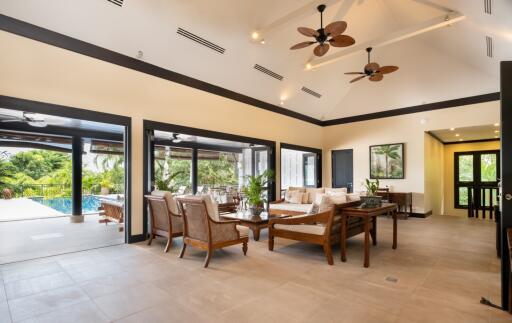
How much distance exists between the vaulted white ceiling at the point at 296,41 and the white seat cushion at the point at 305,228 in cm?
354

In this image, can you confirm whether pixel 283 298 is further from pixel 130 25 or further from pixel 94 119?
pixel 130 25

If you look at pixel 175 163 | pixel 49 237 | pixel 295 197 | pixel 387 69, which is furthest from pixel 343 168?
pixel 49 237

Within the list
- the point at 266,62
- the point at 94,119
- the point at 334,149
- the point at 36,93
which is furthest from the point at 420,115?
the point at 36,93

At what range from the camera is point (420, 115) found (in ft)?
27.5

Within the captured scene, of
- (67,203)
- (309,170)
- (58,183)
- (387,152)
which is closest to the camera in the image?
(387,152)

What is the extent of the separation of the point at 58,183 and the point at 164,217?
7054mm

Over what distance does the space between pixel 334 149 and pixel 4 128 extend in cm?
977

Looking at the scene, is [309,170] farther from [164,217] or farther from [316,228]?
[164,217]

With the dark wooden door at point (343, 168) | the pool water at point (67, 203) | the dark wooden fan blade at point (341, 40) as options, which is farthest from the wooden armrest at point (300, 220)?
the pool water at point (67, 203)

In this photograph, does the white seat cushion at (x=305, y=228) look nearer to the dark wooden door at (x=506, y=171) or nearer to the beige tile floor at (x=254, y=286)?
the beige tile floor at (x=254, y=286)

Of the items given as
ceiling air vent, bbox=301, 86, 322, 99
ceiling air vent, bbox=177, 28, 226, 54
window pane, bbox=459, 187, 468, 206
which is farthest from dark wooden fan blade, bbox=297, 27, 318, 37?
window pane, bbox=459, 187, 468, 206

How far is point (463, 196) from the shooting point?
10.4m

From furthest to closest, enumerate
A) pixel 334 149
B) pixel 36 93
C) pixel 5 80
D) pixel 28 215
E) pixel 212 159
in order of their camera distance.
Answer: pixel 212 159 → pixel 334 149 → pixel 28 215 → pixel 36 93 → pixel 5 80

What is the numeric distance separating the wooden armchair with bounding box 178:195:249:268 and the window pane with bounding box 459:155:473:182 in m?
10.2
